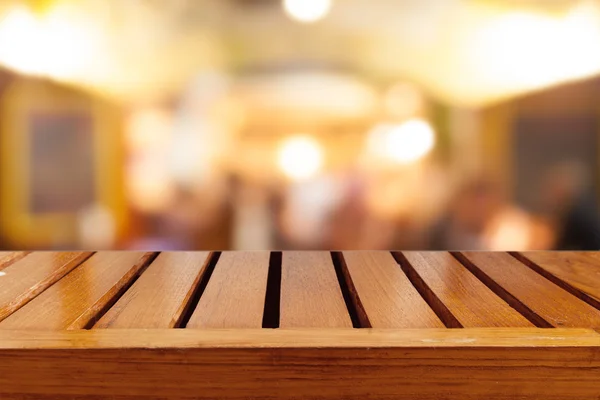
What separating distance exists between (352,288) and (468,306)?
0.12m

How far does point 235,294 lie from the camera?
0.66m

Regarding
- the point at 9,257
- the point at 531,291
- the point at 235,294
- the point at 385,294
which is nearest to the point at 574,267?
the point at 531,291

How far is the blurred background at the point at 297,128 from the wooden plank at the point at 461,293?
2.23 meters

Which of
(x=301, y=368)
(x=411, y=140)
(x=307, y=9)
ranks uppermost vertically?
(x=307, y=9)

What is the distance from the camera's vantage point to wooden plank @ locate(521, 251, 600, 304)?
0.70 metres

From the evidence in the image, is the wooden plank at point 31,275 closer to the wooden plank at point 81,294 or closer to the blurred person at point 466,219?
the wooden plank at point 81,294

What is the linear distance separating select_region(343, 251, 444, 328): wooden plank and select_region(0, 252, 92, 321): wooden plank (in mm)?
319

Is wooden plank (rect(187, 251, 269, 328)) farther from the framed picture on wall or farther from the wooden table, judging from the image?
the framed picture on wall

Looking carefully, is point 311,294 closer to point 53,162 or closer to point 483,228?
point 483,228

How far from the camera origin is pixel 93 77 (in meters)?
3.13

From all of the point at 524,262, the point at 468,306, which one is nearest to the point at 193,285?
the point at 468,306

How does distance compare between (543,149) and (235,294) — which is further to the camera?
(543,149)

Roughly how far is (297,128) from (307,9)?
542mm

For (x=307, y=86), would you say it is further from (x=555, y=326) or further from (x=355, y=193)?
(x=555, y=326)
